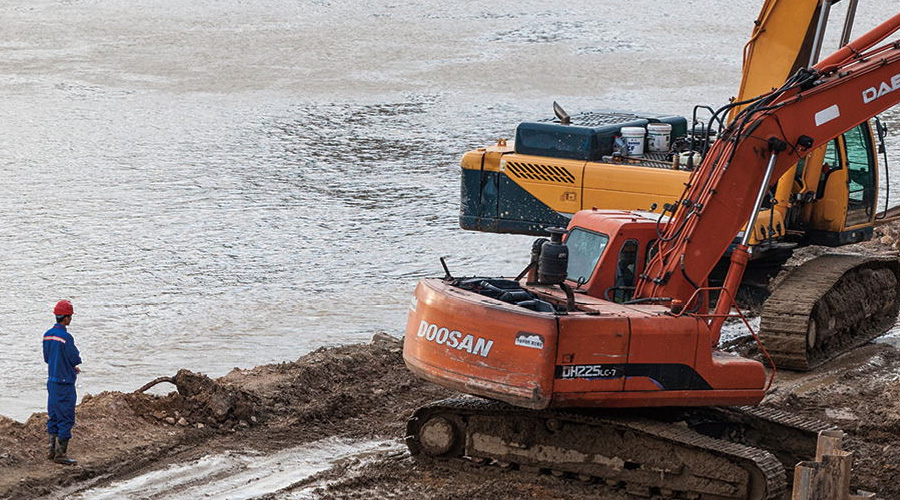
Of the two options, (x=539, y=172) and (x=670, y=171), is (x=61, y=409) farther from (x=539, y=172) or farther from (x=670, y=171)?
(x=670, y=171)

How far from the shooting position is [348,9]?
41938 millimetres

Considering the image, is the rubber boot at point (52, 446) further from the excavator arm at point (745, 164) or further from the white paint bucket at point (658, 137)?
the white paint bucket at point (658, 137)

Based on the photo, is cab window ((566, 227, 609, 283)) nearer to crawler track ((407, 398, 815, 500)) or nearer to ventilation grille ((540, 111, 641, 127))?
crawler track ((407, 398, 815, 500))

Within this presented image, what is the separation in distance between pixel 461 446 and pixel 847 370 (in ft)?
17.4

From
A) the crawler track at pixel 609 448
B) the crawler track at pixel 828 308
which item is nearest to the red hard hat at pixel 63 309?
the crawler track at pixel 609 448

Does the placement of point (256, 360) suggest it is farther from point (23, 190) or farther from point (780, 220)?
point (23, 190)

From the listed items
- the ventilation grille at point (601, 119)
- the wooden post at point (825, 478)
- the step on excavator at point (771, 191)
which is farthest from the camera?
the ventilation grille at point (601, 119)

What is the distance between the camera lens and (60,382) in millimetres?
10891

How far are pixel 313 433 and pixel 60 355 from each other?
2476 mm

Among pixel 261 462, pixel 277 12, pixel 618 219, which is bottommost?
pixel 261 462

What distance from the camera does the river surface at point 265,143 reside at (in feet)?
55.2

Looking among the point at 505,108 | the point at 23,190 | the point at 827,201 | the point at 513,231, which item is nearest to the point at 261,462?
the point at 513,231

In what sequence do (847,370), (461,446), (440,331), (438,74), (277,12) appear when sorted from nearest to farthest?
(440,331) → (461,446) → (847,370) → (438,74) → (277,12)

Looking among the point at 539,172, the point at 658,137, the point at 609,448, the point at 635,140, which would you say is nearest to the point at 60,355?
the point at 609,448
